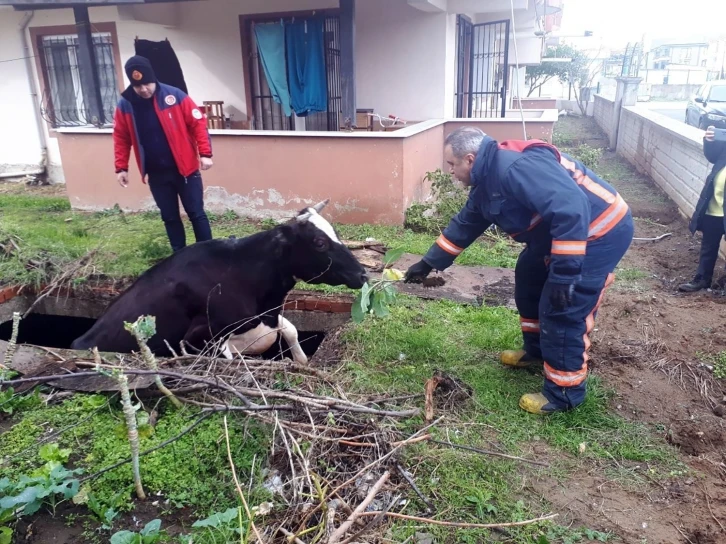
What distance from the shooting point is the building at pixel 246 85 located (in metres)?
7.25

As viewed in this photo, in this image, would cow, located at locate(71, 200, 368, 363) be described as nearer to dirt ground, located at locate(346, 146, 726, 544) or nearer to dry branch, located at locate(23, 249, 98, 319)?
dirt ground, located at locate(346, 146, 726, 544)

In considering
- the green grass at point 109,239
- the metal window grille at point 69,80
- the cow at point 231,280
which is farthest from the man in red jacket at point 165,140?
the metal window grille at point 69,80

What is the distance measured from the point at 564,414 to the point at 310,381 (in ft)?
4.70

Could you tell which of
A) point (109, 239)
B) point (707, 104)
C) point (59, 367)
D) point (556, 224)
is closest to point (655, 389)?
point (556, 224)

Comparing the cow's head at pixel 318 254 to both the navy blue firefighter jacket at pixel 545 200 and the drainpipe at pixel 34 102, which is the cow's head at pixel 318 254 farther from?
the drainpipe at pixel 34 102

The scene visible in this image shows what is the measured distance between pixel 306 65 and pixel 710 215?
19.7ft

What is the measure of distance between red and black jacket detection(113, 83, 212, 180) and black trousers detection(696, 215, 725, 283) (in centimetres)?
465

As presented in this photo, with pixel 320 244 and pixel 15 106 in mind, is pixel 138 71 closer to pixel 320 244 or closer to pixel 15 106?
pixel 320 244

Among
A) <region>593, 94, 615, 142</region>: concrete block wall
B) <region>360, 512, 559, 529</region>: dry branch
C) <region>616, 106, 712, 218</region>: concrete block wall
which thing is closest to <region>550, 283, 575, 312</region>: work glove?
<region>360, 512, 559, 529</region>: dry branch

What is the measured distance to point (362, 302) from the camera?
3.16m

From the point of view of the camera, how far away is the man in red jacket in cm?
500

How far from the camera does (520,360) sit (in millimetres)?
3635

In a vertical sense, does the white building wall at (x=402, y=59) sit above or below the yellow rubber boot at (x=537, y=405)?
above

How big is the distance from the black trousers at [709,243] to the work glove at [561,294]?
305 cm
